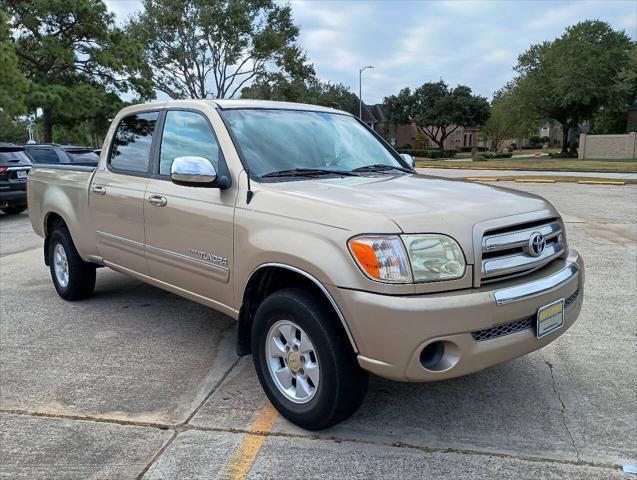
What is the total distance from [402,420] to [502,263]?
45.2 inches

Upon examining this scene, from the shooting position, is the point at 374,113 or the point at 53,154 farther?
the point at 374,113

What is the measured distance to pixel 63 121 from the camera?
28625 millimetres

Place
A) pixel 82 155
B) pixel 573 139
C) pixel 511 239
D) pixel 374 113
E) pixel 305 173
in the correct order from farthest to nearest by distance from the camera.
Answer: pixel 374 113 → pixel 573 139 → pixel 82 155 → pixel 305 173 → pixel 511 239

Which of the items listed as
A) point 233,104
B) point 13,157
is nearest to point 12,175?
point 13,157

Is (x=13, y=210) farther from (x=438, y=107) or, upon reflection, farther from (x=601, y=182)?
(x=438, y=107)

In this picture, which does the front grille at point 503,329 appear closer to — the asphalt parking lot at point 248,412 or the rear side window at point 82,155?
the asphalt parking lot at point 248,412

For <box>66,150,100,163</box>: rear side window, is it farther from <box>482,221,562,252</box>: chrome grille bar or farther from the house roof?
the house roof

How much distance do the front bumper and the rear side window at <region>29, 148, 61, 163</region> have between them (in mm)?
13921

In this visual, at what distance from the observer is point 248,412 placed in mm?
3486

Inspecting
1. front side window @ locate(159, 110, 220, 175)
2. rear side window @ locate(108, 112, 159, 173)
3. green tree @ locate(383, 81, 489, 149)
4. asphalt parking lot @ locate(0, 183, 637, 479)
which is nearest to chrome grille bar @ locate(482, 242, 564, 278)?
asphalt parking lot @ locate(0, 183, 637, 479)

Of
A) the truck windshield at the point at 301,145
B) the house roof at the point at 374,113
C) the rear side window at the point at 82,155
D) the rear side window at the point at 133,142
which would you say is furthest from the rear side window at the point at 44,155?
the house roof at the point at 374,113

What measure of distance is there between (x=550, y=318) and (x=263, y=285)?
1.67 metres

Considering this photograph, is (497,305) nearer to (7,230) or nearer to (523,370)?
(523,370)

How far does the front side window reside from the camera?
3962mm
